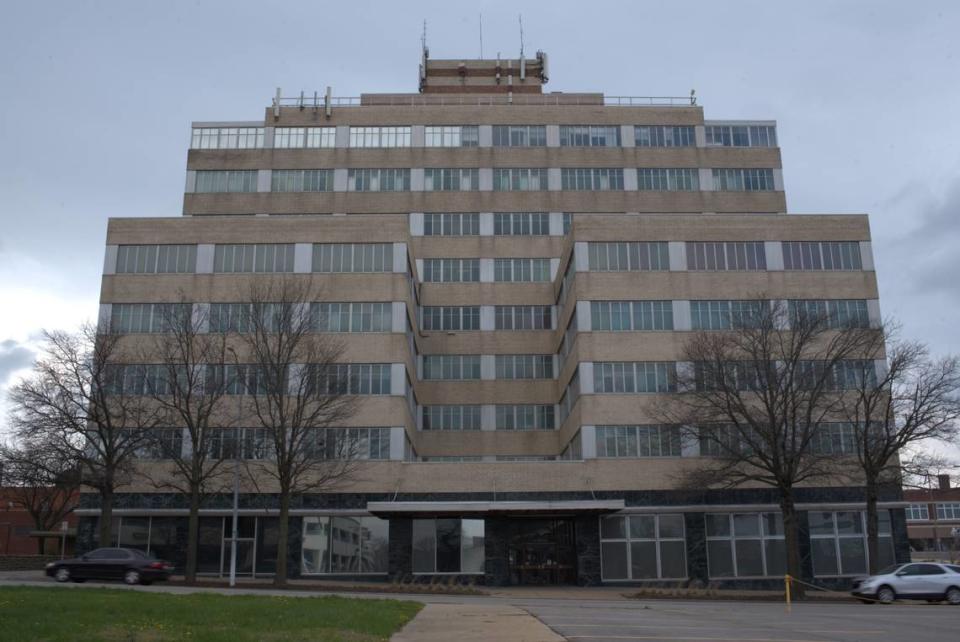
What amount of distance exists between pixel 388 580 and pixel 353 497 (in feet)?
14.4

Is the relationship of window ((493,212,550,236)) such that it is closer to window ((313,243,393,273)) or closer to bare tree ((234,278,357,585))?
window ((313,243,393,273))

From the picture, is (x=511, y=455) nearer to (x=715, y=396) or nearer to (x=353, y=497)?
(x=353, y=497)

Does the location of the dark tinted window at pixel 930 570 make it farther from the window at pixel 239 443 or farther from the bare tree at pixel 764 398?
the window at pixel 239 443

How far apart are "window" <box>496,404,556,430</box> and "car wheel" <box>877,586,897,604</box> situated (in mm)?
26335

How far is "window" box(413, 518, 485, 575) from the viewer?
Answer: 43.2 meters

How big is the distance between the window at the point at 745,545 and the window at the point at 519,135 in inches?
1208

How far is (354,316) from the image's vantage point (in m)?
47.2

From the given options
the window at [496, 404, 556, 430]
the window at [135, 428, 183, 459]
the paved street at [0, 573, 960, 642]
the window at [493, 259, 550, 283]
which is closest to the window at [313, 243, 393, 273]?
the window at [135, 428, 183, 459]

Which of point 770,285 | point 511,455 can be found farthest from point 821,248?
point 511,455

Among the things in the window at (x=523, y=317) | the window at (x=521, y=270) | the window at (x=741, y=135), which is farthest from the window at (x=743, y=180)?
the window at (x=523, y=317)

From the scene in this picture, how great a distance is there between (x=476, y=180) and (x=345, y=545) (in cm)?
2844

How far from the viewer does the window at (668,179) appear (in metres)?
62.1

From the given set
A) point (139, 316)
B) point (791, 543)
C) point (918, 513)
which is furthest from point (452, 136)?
point (918, 513)

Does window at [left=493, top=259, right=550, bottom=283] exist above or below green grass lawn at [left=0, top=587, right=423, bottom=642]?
above
